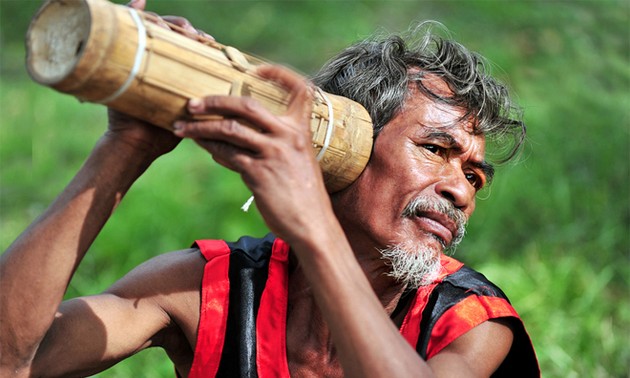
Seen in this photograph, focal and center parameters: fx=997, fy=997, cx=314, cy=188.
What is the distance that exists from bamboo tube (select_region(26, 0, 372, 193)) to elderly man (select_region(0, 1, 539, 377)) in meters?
0.09

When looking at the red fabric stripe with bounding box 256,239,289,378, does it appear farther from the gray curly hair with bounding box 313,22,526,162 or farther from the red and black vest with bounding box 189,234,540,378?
the gray curly hair with bounding box 313,22,526,162

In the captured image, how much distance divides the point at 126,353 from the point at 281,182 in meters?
1.01

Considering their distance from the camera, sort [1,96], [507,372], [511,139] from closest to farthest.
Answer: [507,372] → [511,139] → [1,96]

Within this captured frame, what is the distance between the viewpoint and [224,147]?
222 cm

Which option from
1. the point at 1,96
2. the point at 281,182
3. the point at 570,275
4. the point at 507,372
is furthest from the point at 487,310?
the point at 1,96

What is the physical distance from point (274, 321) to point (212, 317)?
189mm

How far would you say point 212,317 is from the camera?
3.01 metres

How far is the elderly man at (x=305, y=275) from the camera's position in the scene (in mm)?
2520

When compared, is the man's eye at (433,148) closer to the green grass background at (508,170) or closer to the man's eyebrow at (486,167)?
the man's eyebrow at (486,167)

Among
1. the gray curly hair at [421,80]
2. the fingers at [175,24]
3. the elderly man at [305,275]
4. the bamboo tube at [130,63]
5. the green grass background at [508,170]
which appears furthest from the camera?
the green grass background at [508,170]

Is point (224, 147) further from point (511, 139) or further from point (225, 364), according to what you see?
point (511, 139)

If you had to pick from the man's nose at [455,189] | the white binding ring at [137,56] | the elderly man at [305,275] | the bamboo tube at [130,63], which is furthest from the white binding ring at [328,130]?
the white binding ring at [137,56]

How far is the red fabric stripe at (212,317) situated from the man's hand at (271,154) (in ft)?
2.79

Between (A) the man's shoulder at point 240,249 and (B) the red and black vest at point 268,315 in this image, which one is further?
(A) the man's shoulder at point 240,249
